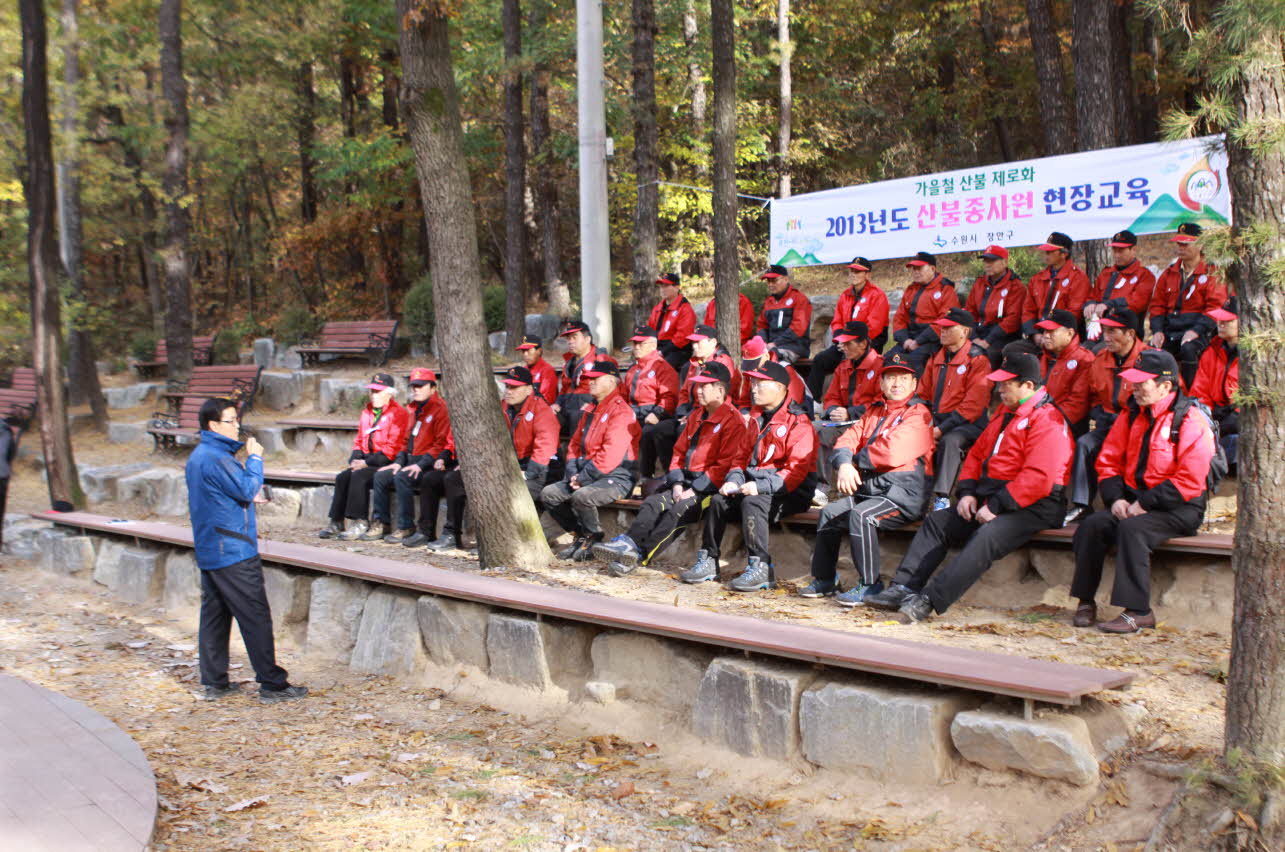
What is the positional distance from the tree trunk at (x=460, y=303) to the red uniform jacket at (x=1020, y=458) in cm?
323

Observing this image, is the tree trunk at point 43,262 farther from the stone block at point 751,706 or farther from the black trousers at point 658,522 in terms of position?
the stone block at point 751,706

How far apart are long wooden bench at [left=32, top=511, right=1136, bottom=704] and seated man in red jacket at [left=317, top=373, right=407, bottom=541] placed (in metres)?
2.20

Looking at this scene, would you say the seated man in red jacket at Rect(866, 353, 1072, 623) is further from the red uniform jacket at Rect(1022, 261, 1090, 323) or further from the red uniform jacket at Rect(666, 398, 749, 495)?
the red uniform jacket at Rect(1022, 261, 1090, 323)

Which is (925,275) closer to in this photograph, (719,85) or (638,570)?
(719,85)

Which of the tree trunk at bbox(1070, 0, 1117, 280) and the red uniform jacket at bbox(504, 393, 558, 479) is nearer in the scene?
the red uniform jacket at bbox(504, 393, 558, 479)

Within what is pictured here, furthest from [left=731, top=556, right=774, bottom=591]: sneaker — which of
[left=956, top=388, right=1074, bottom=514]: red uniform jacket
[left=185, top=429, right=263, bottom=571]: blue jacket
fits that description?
[left=185, top=429, right=263, bottom=571]: blue jacket

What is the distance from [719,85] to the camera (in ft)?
34.3

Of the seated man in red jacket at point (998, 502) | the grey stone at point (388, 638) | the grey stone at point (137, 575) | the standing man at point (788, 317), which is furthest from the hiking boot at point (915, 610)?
the grey stone at point (137, 575)

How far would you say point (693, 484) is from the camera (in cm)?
789

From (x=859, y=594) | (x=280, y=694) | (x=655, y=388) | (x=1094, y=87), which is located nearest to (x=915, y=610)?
(x=859, y=594)

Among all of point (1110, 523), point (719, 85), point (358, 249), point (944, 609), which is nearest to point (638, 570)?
point (944, 609)

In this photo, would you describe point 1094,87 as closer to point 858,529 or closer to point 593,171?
point 593,171

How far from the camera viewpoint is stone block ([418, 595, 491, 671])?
6.65m

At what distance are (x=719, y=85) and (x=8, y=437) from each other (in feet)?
26.7
